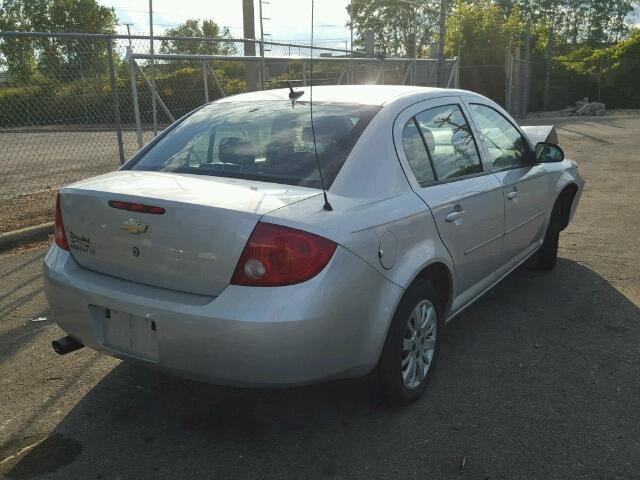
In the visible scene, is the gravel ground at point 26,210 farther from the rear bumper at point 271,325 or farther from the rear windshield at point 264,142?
the rear bumper at point 271,325

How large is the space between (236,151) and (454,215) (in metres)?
1.23

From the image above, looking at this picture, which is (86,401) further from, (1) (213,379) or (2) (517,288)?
(2) (517,288)

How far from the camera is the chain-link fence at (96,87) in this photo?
7797 mm

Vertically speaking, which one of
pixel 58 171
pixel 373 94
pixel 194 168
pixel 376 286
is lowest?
pixel 58 171

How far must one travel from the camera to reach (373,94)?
355 centimetres

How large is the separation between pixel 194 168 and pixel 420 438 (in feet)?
5.74

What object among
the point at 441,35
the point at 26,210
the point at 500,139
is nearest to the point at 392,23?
the point at 441,35

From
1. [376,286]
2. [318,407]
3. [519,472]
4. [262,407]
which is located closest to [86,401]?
[262,407]

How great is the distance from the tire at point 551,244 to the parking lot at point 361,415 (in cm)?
76

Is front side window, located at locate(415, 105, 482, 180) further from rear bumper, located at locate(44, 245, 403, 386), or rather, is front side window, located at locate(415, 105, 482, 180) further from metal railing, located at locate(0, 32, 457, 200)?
metal railing, located at locate(0, 32, 457, 200)

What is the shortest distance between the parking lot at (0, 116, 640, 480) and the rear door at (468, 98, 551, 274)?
20.6 inches

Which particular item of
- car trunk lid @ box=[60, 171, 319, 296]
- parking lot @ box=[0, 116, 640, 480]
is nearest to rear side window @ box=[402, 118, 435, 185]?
car trunk lid @ box=[60, 171, 319, 296]

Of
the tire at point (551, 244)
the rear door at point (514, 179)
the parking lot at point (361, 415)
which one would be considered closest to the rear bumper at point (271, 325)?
the parking lot at point (361, 415)

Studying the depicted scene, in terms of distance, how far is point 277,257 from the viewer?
251 centimetres
